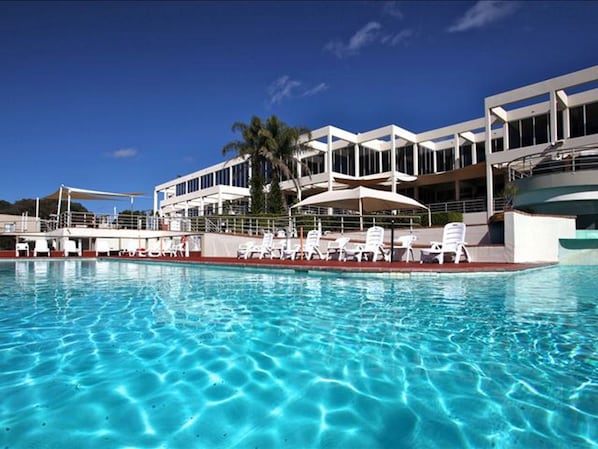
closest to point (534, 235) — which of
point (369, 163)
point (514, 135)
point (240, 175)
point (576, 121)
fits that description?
point (576, 121)

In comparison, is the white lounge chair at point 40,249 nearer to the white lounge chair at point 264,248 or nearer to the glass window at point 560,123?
the white lounge chair at point 264,248

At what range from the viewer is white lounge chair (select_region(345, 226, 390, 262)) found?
39.4 ft

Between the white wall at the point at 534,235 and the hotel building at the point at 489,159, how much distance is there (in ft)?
10.6

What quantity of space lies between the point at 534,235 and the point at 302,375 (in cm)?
1136

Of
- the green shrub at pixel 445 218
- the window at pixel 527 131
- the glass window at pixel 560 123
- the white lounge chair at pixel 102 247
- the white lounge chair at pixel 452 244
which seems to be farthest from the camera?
the window at pixel 527 131

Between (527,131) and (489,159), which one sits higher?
(527,131)

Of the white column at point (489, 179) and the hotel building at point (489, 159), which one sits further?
the white column at point (489, 179)

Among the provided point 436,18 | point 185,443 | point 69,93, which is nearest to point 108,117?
point 69,93

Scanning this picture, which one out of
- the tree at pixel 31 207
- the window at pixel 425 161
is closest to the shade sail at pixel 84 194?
the window at pixel 425 161

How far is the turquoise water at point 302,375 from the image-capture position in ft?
6.58

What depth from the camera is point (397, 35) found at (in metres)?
16.9

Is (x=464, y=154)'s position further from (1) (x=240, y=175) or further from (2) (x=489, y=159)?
(1) (x=240, y=175)

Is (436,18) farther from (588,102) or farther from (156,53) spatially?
(156,53)

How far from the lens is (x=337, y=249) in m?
13.9
